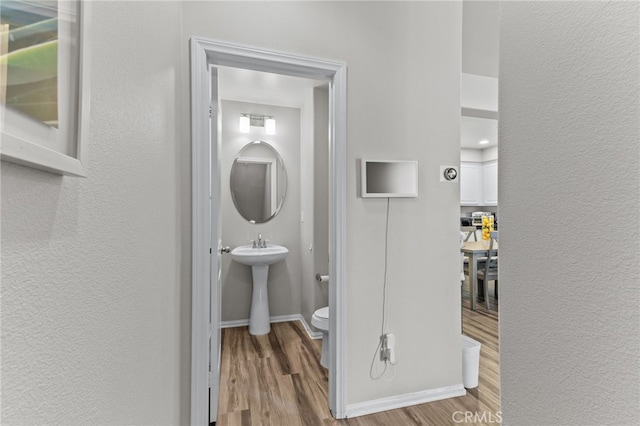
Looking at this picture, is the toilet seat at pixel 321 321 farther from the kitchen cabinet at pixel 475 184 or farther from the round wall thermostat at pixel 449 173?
the kitchen cabinet at pixel 475 184

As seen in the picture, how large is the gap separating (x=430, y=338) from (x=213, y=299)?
4.68 ft

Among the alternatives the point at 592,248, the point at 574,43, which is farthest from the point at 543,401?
the point at 574,43

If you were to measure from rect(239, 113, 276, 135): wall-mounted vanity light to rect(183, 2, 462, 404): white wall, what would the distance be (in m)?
1.83

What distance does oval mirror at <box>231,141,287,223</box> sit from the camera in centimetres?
352

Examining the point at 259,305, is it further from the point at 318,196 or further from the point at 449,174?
the point at 449,174

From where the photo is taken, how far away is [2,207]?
0.93 feet

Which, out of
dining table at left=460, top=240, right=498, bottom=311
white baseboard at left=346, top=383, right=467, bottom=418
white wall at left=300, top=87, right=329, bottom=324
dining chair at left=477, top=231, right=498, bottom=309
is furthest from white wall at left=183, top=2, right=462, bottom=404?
dining chair at left=477, top=231, right=498, bottom=309

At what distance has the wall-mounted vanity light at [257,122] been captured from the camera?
3.47 m

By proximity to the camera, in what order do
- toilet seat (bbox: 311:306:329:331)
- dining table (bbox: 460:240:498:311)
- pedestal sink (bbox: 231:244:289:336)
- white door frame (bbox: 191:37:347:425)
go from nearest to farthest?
white door frame (bbox: 191:37:347:425) → toilet seat (bbox: 311:306:329:331) → pedestal sink (bbox: 231:244:289:336) → dining table (bbox: 460:240:498:311)

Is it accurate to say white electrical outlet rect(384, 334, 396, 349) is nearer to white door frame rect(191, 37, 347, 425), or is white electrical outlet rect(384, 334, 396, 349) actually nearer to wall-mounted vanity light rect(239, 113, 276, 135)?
white door frame rect(191, 37, 347, 425)
